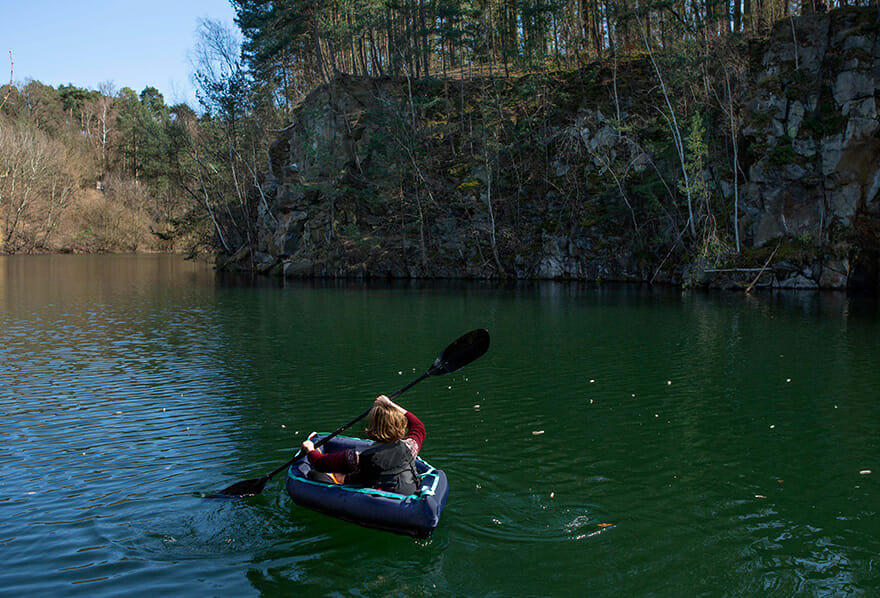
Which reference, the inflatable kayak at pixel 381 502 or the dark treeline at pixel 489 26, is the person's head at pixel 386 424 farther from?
the dark treeline at pixel 489 26

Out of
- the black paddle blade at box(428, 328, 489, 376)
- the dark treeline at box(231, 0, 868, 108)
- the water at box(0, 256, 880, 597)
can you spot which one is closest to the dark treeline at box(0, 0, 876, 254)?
the dark treeline at box(231, 0, 868, 108)

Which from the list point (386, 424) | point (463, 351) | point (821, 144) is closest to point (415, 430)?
point (386, 424)

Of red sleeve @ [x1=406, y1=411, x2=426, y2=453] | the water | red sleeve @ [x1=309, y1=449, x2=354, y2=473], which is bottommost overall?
the water

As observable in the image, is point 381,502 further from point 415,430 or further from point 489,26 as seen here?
point 489,26

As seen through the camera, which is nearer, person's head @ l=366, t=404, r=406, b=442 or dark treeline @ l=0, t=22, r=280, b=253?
person's head @ l=366, t=404, r=406, b=442

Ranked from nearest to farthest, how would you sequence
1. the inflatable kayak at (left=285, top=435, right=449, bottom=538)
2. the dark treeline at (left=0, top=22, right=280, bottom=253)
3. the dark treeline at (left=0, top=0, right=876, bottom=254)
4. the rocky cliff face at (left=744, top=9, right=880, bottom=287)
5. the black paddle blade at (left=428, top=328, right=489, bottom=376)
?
the inflatable kayak at (left=285, top=435, right=449, bottom=538)
the black paddle blade at (left=428, top=328, right=489, bottom=376)
the rocky cliff face at (left=744, top=9, right=880, bottom=287)
the dark treeline at (left=0, top=0, right=876, bottom=254)
the dark treeline at (left=0, top=22, right=280, bottom=253)

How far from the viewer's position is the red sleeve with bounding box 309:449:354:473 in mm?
6855

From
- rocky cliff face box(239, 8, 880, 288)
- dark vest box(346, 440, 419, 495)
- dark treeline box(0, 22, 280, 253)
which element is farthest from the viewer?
dark treeline box(0, 22, 280, 253)

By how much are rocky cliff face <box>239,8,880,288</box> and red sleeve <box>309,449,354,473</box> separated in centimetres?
2897

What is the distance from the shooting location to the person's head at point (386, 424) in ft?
21.5

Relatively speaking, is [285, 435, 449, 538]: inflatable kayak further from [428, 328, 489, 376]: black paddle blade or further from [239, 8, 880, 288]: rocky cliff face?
[239, 8, 880, 288]: rocky cliff face

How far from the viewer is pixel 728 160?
34219 millimetres

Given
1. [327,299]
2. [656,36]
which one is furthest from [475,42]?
[327,299]

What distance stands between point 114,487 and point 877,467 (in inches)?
385
